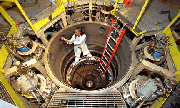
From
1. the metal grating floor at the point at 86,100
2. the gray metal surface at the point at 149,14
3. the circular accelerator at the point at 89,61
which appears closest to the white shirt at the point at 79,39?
the circular accelerator at the point at 89,61

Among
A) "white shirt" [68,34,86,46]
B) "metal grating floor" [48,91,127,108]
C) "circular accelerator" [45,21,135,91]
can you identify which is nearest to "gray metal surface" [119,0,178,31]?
"circular accelerator" [45,21,135,91]

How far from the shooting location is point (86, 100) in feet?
13.7

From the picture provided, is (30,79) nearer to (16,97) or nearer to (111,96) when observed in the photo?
(16,97)

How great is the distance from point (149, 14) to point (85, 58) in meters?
4.17

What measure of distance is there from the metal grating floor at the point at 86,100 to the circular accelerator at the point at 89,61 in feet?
3.54

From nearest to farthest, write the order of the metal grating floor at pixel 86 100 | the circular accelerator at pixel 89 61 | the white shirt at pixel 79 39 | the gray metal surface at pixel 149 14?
the metal grating floor at pixel 86 100 → the gray metal surface at pixel 149 14 → the circular accelerator at pixel 89 61 → the white shirt at pixel 79 39

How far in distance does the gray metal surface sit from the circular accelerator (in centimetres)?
91

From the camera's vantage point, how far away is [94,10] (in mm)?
7070

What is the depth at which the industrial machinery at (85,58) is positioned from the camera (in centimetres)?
404

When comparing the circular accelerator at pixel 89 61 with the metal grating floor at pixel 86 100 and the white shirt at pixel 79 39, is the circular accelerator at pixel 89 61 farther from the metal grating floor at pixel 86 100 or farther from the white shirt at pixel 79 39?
the metal grating floor at pixel 86 100

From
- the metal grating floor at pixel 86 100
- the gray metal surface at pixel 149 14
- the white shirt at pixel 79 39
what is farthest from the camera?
the white shirt at pixel 79 39

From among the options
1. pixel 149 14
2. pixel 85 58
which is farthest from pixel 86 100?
pixel 149 14

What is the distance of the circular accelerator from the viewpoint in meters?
5.68

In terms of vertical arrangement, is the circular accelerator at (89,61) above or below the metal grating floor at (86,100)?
above
